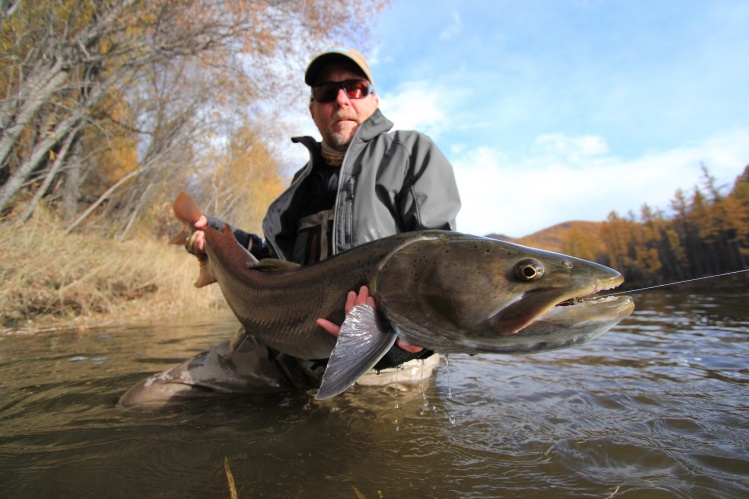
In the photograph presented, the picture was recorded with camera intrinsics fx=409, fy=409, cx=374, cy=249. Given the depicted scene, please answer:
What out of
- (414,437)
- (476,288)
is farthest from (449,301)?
(414,437)

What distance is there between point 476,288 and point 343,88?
2.24 meters

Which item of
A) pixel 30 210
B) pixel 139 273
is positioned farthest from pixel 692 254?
pixel 30 210

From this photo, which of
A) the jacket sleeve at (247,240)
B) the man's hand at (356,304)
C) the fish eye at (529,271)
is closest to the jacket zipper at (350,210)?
the man's hand at (356,304)

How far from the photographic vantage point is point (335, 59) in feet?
10.6

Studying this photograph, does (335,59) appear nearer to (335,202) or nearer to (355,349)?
(335,202)

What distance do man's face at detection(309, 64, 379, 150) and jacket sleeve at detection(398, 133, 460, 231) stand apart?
62 centimetres

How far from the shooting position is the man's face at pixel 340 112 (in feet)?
10.5

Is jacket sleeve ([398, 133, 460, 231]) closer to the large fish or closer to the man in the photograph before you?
the man

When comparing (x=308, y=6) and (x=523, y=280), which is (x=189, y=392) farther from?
(x=308, y=6)

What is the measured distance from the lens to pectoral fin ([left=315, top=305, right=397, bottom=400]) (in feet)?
5.42

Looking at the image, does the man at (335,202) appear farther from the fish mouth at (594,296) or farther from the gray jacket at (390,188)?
the fish mouth at (594,296)

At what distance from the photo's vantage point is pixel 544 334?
150 centimetres

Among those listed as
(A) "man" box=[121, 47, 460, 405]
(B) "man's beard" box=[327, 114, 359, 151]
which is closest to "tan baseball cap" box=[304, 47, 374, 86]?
(A) "man" box=[121, 47, 460, 405]

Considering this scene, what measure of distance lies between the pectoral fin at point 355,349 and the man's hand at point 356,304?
0.29 ft
